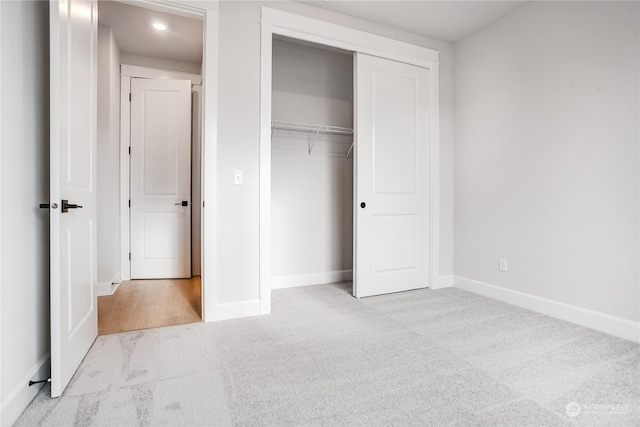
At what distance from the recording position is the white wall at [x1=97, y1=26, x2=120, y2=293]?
10.7ft

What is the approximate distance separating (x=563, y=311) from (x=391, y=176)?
1.80 metres

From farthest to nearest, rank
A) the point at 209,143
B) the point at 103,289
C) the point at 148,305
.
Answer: the point at 103,289 < the point at 148,305 < the point at 209,143

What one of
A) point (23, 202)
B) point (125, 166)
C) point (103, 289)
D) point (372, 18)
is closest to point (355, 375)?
point (23, 202)

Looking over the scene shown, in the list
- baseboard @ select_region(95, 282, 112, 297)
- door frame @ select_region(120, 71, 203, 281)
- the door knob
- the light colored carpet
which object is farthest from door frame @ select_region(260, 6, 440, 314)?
door frame @ select_region(120, 71, 203, 281)

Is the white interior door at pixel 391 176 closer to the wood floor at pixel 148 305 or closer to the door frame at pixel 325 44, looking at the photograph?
the door frame at pixel 325 44

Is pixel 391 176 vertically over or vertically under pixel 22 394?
over

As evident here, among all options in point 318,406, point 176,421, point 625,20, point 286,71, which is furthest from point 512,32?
point 176,421

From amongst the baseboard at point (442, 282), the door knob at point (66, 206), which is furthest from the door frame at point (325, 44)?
the door knob at point (66, 206)

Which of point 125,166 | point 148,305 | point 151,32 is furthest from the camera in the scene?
point 125,166

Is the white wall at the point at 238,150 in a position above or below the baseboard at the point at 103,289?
above

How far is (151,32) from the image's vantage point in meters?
3.39

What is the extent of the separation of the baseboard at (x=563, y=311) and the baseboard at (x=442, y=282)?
6.6 inches

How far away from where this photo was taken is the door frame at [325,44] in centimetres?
264

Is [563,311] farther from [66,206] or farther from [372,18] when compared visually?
[66,206]
